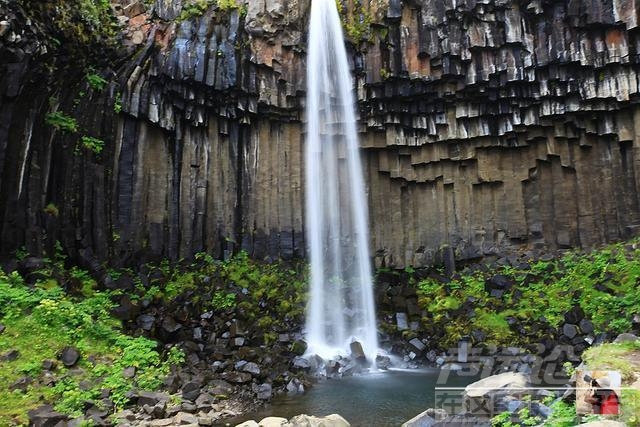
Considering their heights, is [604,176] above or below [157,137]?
below

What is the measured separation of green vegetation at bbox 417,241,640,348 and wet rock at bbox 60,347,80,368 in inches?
401

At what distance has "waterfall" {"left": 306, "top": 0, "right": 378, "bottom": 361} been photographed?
18094mm

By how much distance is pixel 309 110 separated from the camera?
18.5m

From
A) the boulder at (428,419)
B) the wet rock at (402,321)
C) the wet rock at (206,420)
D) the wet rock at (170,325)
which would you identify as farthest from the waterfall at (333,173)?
the boulder at (428,419)

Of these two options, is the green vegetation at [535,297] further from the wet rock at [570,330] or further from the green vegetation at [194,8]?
the green vegetation at [194,8]

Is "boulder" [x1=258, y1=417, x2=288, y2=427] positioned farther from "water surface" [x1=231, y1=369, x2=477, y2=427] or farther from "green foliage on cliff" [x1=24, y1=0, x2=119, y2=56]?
"green foliage on cliff" [x1=24, y1=0, x2=119, y2=56]

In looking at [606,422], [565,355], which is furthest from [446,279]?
[606,422]

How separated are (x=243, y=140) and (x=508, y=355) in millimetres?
11607

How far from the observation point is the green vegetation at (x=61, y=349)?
8328mm

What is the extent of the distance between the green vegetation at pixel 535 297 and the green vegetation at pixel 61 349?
8959 mm

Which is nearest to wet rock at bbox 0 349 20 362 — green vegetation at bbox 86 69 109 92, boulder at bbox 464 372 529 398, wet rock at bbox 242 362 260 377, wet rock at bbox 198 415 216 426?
wet rock at bbox 198 415 216 426

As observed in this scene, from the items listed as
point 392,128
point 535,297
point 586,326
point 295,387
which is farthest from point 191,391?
point 392,128

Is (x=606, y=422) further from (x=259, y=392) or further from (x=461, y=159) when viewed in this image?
(x=461, y=159)

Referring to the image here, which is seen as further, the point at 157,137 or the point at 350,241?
the point at 350,241
